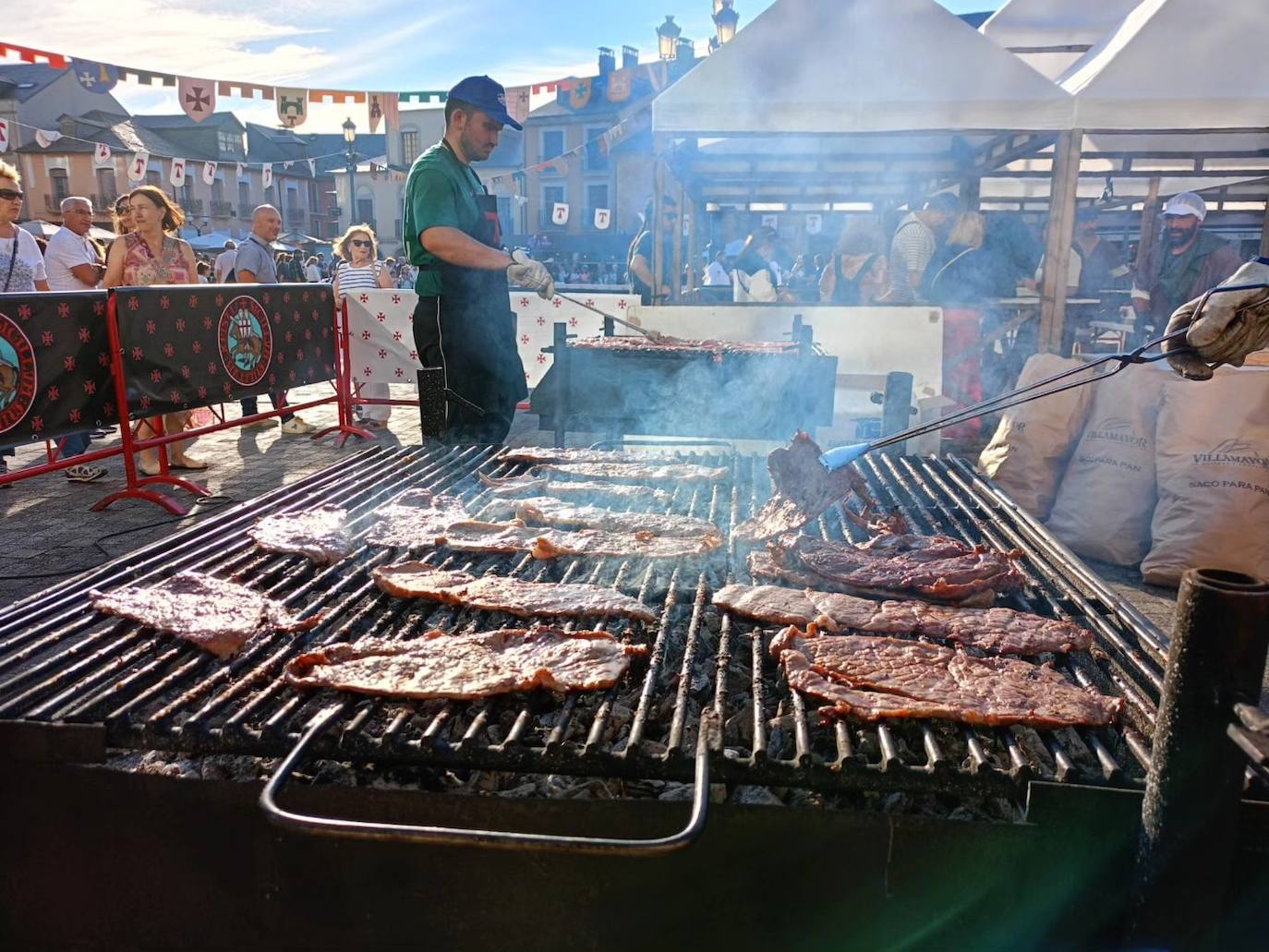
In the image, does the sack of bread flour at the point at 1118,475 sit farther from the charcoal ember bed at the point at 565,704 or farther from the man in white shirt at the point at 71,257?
the man in white shirt at the point at 71,257

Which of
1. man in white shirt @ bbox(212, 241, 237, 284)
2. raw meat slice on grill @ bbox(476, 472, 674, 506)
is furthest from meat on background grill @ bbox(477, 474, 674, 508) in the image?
man in white shirt @ bbox(212, 241, 237, 284)

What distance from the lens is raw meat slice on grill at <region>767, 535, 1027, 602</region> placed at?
286 centimetres

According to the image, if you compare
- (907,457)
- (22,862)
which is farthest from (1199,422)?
(22,862)

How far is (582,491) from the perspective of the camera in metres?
4.18

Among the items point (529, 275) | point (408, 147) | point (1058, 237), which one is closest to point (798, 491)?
point (529, 275)

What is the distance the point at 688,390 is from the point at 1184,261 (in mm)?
6050

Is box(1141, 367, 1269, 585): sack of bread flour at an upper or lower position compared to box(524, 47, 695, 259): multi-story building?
lower

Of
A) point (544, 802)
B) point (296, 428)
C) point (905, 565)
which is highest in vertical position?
point (905, 565)

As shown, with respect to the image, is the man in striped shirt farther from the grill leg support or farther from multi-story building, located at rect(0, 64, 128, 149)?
multi-story building, located at rect(0, 64, 128, 149)

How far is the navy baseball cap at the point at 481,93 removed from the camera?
5.45m

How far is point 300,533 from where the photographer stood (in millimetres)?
3293

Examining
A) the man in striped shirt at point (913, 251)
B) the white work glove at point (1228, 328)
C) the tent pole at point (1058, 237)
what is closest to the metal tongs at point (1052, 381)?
the white work glove at point (1228, 328)

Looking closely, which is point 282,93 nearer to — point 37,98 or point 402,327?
point 402,327

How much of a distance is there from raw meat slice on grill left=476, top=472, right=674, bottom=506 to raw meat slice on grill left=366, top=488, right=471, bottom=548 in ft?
1.04
